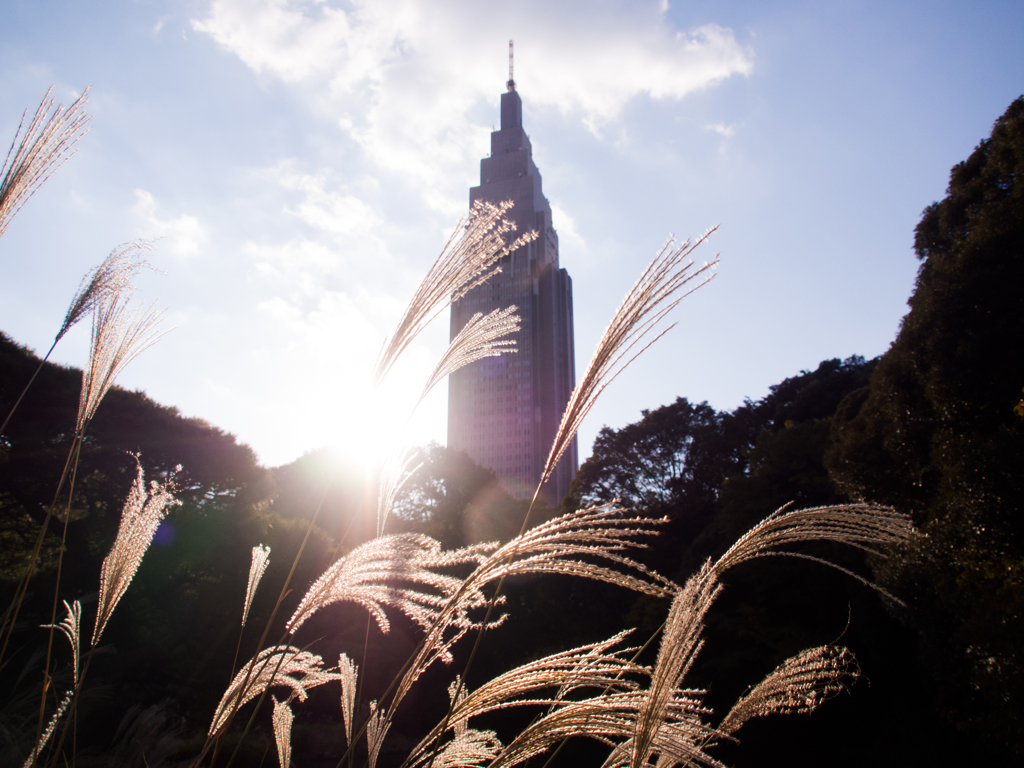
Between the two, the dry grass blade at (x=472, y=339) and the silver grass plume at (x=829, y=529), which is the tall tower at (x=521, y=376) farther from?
the silver grass plume at (x=829, y=529)

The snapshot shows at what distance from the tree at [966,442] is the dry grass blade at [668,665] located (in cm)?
497

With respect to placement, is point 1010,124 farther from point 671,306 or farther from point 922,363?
point 671,306

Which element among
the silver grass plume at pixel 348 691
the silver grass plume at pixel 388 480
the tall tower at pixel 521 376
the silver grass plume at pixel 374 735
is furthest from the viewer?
the tall tower at pixel 521 376

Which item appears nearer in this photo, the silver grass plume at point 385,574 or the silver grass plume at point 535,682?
the silver grass plume at point 535,682

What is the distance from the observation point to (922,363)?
21.6 ft

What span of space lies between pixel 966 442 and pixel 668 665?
20.6ft

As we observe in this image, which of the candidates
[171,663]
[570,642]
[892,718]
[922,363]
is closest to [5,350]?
[171,663]

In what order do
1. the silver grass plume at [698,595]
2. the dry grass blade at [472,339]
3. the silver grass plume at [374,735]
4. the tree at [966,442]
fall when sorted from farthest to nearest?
1. the tree at [966,442]
2. the silver grass plume at [374,735]
3. the dry grass blade at [472,339]
4. the silver grass plume at [698,595]

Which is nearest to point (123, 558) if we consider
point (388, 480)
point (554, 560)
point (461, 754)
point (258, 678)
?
point (258, 678)

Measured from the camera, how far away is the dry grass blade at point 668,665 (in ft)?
3.41

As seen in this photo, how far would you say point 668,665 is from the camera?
1090mm

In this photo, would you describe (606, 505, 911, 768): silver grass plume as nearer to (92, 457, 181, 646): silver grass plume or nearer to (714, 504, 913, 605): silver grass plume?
(714, 504, 913, 605): silver grass plume

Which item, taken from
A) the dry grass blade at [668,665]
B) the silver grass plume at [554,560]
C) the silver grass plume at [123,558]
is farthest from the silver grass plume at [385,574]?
the silver grass plume at [123,558]

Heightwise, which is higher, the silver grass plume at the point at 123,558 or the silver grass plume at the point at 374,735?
the silver grass plume at the point at 123,558
